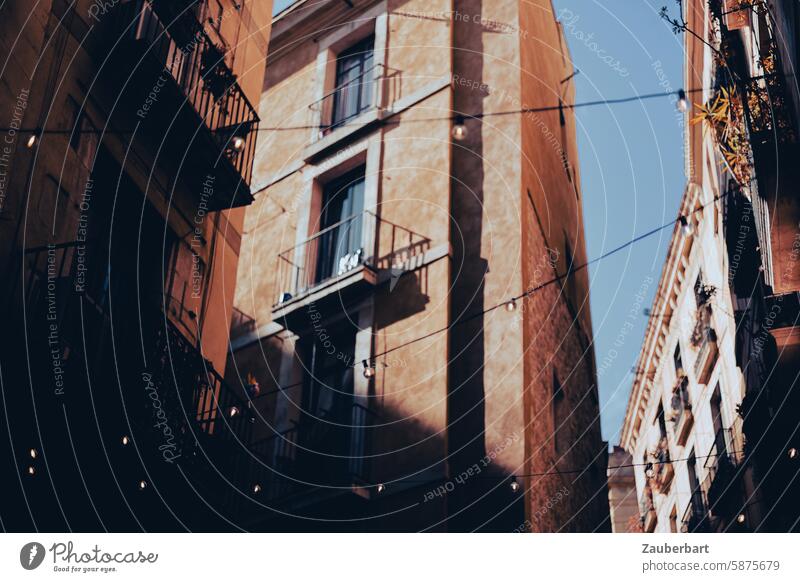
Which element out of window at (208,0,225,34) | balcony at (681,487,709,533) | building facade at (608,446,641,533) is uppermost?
window at (208,0,225,34)

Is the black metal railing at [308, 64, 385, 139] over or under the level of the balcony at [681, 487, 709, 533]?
over

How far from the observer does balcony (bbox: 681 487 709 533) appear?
1371 centimetres

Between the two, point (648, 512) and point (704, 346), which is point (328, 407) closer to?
point (704, 346)

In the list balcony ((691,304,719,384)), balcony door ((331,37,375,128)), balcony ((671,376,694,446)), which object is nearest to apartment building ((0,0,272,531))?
balcony door ((331,37,375,128))

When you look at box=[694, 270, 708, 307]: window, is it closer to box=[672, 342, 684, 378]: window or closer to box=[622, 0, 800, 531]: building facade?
box=[622, 0, 800, 531]: building facade

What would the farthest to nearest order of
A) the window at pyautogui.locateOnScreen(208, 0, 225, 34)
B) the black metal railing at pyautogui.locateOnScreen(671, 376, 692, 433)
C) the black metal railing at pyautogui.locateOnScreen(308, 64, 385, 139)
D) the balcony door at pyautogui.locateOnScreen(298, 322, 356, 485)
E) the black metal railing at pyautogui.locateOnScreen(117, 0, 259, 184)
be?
the black metal railing at pyautogui.locateOnScreen(671, 376, 692, 433) < the black metal railing at pyautogui.locateOnScreen(308, 64, 385, 139) < the balcony door at pyautogui.locateOnScreen(298, 322, 356, 485) < the window at pyautogui.locateOnScreen(208, 0, 225, 34) < the black metal railing at pyautogui.locateOnScreen(117, 0, 259, 184)

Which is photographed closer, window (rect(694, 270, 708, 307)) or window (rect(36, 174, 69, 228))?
window (rect(36, 174, 69, 228))

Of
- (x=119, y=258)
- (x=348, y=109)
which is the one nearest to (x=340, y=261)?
(x=348, y=109)

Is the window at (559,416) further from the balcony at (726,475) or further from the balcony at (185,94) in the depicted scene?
the balcony at (185,94)

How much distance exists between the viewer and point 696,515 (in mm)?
14094

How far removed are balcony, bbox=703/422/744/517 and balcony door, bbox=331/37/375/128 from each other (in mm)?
6180

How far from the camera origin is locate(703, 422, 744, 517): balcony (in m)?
12.4

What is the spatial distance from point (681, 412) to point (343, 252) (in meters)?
6.15

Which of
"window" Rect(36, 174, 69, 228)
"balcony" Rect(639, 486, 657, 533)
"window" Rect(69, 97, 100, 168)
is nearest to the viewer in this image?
"window" Rect(36, 174, 69, 228)
